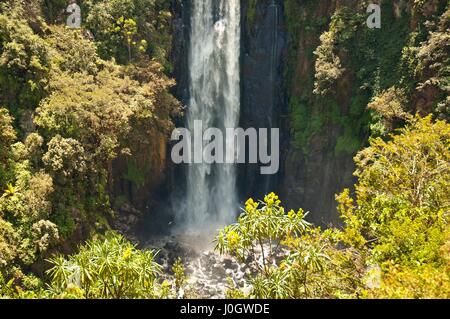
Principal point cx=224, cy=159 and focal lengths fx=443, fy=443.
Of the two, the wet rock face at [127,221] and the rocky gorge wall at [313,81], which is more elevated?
the rocky gorge wall at [313,81]

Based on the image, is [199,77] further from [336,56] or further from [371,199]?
[371,199]

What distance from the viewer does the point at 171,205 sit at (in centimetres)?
3400

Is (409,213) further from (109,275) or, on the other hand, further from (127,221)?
(127,221)

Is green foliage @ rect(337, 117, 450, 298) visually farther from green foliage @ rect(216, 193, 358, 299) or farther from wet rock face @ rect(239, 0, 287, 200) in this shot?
wet rock face @ rect(239, 0, 287, 200)

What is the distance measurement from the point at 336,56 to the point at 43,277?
21841 mm

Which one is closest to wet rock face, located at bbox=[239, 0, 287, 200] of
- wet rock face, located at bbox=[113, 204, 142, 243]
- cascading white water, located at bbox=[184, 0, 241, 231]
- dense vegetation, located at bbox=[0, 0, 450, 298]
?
cascading white water, located at bbox=[184, 0, 241, 231]

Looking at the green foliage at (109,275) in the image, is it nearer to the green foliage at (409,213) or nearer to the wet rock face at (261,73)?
the green foliage at (409,213)

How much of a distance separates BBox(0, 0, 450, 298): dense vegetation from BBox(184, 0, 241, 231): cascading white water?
2524mm

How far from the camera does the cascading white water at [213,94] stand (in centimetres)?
3319

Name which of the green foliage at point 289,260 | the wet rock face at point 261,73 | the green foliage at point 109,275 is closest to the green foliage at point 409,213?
the green foliage at point 289,260

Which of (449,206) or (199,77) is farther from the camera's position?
(199,77)

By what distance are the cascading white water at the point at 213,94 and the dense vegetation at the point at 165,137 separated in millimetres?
2524

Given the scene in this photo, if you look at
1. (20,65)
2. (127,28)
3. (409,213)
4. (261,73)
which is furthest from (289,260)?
(261,73)
